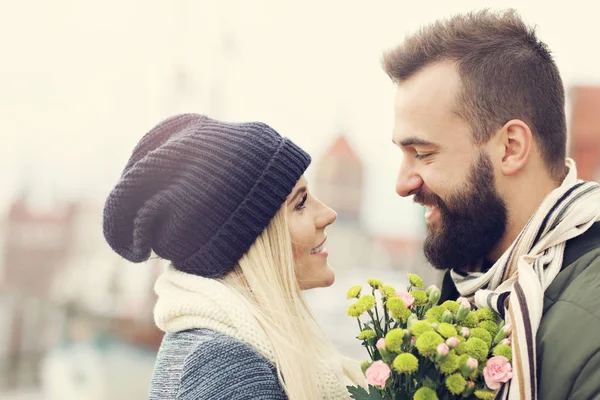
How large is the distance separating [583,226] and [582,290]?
22 centimetres

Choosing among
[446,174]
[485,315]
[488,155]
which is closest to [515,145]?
[488,155]

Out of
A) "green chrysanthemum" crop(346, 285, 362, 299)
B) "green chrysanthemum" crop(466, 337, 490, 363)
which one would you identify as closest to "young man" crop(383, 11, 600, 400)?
"green chrysanthemum" crop(466, 337, 490, 363)

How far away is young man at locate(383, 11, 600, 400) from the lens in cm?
190

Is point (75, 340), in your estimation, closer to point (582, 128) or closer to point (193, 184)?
point (582, 128)

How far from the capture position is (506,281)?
1884mm

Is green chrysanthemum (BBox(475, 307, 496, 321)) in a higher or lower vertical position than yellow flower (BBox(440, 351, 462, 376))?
lower

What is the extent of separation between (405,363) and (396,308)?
Result: 0.69ft

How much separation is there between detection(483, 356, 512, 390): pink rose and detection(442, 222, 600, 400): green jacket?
12 cm

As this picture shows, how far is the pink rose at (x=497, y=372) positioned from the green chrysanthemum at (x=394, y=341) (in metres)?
0.20

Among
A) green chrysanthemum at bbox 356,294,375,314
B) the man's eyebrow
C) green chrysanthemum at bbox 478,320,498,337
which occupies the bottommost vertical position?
green chrysanthemum at bbox 478,320,498,337

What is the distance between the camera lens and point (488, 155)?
2131mm

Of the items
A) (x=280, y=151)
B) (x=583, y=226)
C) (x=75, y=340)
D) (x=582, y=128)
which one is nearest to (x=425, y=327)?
(x=583, y=226)

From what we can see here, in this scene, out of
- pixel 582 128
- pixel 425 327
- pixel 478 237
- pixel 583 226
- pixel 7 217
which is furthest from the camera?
pixel 7 217

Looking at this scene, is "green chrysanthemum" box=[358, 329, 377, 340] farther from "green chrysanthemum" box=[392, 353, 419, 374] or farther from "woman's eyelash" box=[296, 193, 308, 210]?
"woman's eyelash" box=[296, 193, 308, 210]
